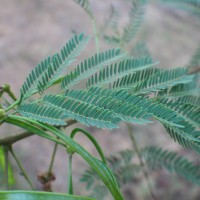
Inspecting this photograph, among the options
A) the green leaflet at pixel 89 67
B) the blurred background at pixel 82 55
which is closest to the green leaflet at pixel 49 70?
the green leaflet at pixel 89 67

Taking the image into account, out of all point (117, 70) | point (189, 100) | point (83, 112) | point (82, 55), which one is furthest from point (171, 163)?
point (82, 55)

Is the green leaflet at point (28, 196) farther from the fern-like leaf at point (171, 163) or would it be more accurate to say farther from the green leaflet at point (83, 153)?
the fern-like leaf at point (171, 163)

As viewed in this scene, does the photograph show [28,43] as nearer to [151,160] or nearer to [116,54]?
[151,160]

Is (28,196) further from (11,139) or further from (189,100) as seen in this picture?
(189,100)

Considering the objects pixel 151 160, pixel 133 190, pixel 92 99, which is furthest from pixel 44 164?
pixel 92 99

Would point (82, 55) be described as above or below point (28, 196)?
above

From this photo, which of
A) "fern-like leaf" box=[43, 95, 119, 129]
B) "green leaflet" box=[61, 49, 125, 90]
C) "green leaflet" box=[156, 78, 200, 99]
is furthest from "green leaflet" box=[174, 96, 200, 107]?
"fern-like leaf" box=[43, 95, 119, 129]

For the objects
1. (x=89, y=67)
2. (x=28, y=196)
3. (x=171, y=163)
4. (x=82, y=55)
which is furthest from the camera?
(x=82, y=55)
